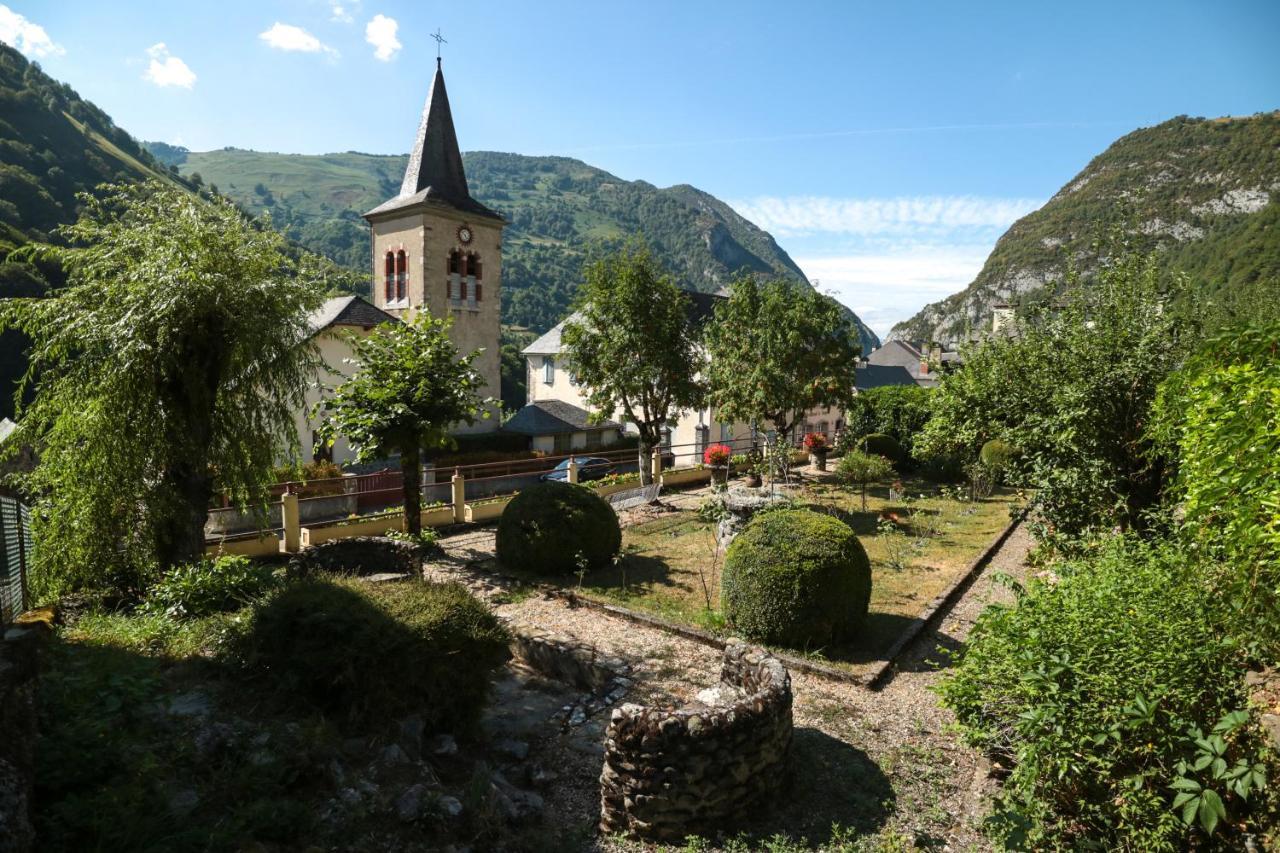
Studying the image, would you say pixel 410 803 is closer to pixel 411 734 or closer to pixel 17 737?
pixel 411 734

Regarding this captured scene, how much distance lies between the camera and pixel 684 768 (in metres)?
5.16

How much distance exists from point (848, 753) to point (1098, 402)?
5.86m

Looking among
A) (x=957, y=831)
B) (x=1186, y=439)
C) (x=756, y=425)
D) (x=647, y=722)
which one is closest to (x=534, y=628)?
(x=647, y=722)

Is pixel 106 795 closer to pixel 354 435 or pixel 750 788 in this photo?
pixel 750 788

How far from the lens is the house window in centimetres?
3225

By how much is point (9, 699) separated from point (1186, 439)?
27.9ft

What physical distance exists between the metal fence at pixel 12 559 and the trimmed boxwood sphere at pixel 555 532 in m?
Result: 6.55

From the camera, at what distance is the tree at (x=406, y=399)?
1200cm

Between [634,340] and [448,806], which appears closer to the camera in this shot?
[448,806]

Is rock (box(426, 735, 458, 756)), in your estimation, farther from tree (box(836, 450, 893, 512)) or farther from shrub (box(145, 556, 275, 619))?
tree (box(836, 450, 893, 512))

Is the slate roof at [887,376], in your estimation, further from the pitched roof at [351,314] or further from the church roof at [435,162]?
the pitched roof at [351,314]

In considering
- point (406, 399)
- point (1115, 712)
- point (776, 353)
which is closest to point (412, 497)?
point (406, 399)

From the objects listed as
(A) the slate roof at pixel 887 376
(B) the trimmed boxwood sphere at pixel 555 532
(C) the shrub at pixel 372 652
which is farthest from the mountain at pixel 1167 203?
(C) the shrub at pixel 372 652

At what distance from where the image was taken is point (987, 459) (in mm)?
21031
